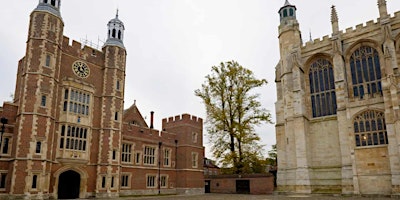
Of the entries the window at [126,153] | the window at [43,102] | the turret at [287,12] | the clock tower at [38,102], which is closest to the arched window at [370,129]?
the turret at [287,12]

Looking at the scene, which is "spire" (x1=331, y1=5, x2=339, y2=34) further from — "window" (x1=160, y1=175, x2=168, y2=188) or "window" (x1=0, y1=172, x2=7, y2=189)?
"window" (x1=0, y1=172, x2=7, y2=189)

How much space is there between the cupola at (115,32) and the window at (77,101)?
5.73 metres

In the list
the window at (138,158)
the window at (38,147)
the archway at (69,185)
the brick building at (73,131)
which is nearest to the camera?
the brick building at (73,131)

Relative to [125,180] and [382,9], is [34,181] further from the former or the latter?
[382,9]

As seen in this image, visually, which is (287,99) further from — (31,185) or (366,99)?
(31,185)

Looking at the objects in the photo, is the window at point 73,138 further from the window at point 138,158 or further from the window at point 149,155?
the window at point 149,155

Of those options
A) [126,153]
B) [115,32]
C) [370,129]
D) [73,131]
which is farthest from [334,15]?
[73,131]

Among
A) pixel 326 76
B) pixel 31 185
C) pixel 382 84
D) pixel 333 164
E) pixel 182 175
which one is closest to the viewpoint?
pixel 31 185

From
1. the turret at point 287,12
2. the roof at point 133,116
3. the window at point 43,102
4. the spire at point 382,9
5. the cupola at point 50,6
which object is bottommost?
the window at point 43,102

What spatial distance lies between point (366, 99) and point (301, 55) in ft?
26.5

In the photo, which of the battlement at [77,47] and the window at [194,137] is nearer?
the battlement at [77,47]

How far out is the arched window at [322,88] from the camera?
87.7 ft

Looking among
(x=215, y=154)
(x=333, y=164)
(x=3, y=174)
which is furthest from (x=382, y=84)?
(x=3, y=174)

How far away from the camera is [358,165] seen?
22484mm
